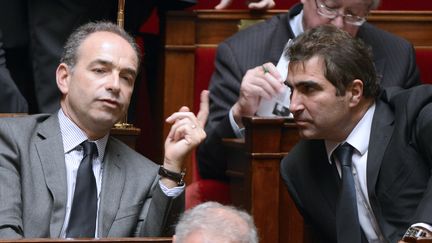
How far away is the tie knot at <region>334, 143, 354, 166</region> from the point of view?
1.46m

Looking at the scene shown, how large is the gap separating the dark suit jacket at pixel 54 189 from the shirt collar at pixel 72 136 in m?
0.01

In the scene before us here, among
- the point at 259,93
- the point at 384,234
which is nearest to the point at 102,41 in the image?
the point at 259,93

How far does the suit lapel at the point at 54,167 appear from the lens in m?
1.34

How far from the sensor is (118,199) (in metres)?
1.39

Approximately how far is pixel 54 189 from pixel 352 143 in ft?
1.45

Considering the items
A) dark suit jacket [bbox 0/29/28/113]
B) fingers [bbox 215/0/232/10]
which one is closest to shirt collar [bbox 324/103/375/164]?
dark suit jacket [bbox 0/29/28/113]

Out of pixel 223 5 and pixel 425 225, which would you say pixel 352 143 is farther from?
pixel 223 5

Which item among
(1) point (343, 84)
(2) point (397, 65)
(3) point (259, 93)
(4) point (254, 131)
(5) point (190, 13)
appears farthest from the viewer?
(5) point (190, 13)

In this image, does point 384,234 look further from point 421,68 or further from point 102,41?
point 421,68

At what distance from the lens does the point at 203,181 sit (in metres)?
1.81

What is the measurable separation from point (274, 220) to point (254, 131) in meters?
0.14

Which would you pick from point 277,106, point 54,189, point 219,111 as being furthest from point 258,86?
point 54,189

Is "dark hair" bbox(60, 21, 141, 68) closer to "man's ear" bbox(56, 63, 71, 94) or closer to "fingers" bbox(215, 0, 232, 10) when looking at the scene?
"man's ear" bbox(56, 63, 71, 94)

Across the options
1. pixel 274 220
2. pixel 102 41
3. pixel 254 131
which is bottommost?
pixel 274 220
